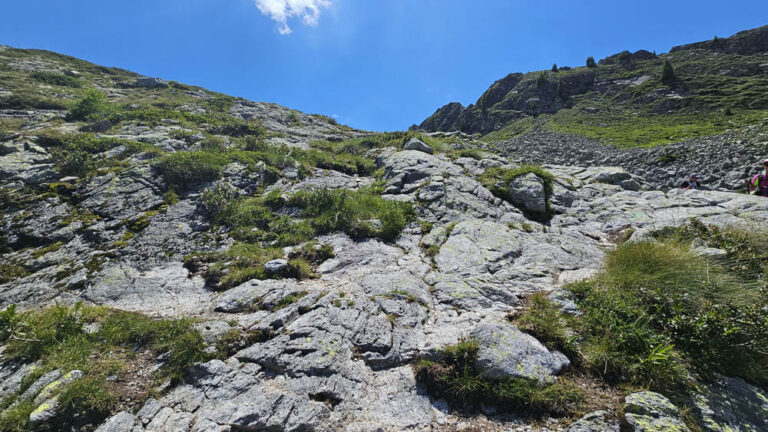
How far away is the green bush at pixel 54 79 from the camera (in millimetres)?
27450

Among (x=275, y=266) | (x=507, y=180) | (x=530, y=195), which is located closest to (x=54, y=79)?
(x=275, y=266)

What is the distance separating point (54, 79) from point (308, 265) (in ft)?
134

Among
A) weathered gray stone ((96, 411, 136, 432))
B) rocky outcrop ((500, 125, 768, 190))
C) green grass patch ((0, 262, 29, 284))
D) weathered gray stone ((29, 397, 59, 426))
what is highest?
rocky outcrop ((500, 125, 768, 190))

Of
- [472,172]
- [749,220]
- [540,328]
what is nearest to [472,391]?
[540,328]

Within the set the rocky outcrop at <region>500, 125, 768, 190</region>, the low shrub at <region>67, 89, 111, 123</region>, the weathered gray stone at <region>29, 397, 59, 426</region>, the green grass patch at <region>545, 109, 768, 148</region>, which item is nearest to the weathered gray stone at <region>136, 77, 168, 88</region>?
the low shrub at <region>67, 89, 111, 123</region>

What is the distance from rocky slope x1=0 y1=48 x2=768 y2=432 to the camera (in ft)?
14.0

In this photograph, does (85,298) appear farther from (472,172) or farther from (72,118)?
(72,118)

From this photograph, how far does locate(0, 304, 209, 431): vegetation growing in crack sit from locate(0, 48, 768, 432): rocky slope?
65mm

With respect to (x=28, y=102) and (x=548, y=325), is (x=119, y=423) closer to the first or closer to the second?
(x=548, y=325)

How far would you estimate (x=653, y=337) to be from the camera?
15.3 feet

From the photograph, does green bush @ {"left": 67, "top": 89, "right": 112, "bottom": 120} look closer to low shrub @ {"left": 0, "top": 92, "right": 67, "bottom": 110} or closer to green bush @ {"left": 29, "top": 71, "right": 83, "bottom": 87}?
low shrub @ {"left": 0, "top": 92, "right": 67, "bottom": 110}

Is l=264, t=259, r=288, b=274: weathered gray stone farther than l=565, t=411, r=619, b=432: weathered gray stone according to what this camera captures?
Yes

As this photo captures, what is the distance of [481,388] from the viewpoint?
175 inches

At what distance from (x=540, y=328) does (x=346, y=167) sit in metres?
15.4
